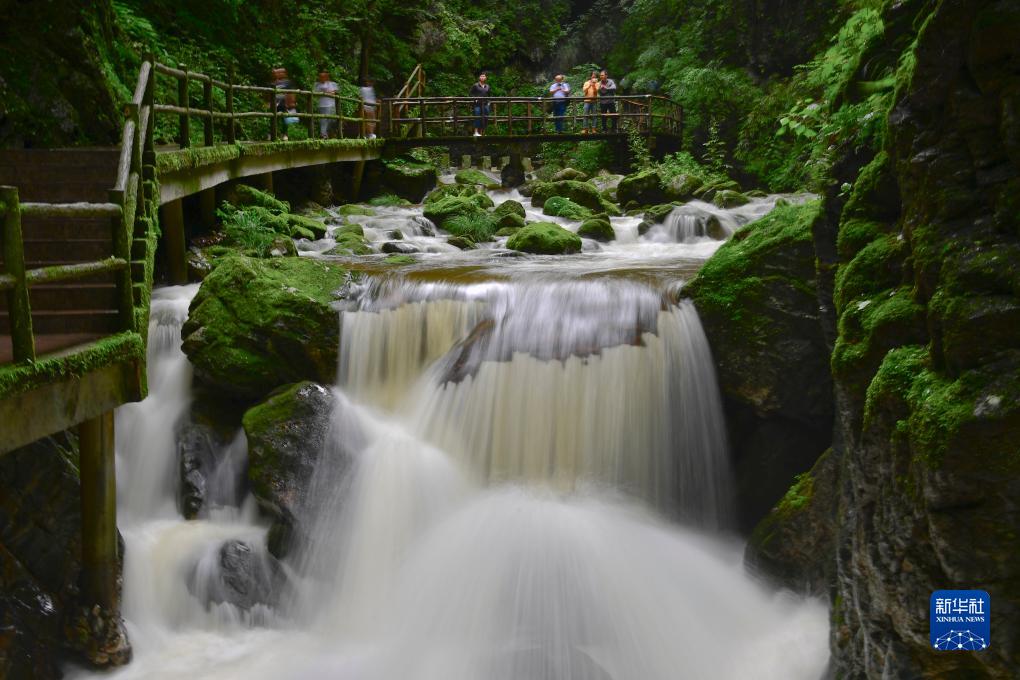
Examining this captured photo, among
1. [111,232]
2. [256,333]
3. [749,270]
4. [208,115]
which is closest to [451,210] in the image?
[208,115]

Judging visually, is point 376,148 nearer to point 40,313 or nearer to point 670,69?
point 670,69

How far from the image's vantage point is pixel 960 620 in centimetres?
339

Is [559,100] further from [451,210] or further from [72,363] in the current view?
[72,363]

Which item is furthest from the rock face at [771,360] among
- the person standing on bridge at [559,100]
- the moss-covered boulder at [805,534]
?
the person standing on bridge at [559,100]

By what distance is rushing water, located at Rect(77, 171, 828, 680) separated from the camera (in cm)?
578

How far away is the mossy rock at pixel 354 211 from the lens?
16078 millimetres

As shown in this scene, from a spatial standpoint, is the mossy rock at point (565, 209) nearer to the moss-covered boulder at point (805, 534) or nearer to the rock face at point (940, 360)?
the moss-covered boulder at point (805, 534)

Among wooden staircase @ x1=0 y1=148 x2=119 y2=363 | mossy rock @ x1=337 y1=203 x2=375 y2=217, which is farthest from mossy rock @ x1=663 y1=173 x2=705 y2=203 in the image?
wooden staircase @ x1=0 y1=148 x2=119 y2=363

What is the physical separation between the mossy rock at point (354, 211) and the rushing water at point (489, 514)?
295 inches

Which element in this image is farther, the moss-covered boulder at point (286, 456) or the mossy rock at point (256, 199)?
the mossy rock at point (256, 199)

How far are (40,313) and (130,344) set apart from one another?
0.69m

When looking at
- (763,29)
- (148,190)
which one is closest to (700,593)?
(148,190)

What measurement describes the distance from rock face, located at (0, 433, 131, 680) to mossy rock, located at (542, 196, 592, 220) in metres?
11.2

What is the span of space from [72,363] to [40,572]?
2017 mm
